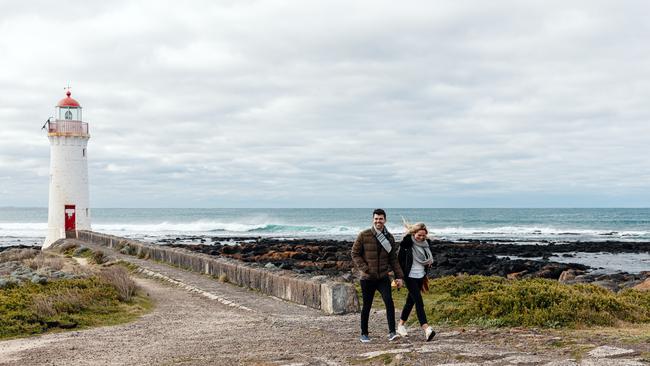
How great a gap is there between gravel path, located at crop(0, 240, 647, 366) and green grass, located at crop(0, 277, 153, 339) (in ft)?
1.44

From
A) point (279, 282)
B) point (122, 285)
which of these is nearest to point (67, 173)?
point (122, 285)

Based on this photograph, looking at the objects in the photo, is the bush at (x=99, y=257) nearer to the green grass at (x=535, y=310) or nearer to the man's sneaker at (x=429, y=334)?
the green grass at (x=535, y=310)

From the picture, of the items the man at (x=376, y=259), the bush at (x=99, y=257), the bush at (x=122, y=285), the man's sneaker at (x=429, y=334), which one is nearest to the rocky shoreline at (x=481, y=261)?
the bush at (x=122, y=285)

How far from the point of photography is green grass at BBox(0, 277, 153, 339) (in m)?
8.48

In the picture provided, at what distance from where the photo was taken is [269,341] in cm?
707

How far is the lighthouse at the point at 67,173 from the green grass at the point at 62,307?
50.3 feet

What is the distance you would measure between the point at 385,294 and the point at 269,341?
135cm

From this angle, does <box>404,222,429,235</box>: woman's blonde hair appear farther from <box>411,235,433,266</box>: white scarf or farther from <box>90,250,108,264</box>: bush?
<box>90,250,108,264</box>: bush

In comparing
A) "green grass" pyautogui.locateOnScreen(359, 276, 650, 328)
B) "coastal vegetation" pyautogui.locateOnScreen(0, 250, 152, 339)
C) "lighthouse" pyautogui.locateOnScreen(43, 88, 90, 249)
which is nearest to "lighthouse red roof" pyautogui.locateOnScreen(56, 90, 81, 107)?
"lighthouse" pyautogui.locateOnScreen(43, 88, 90, 249)

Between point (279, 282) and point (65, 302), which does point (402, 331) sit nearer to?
point (279, 282)

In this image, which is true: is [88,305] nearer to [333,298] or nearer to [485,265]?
[333,298]

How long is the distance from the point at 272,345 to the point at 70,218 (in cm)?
2161

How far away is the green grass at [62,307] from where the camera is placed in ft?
27.8

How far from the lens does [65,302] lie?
9453mm
